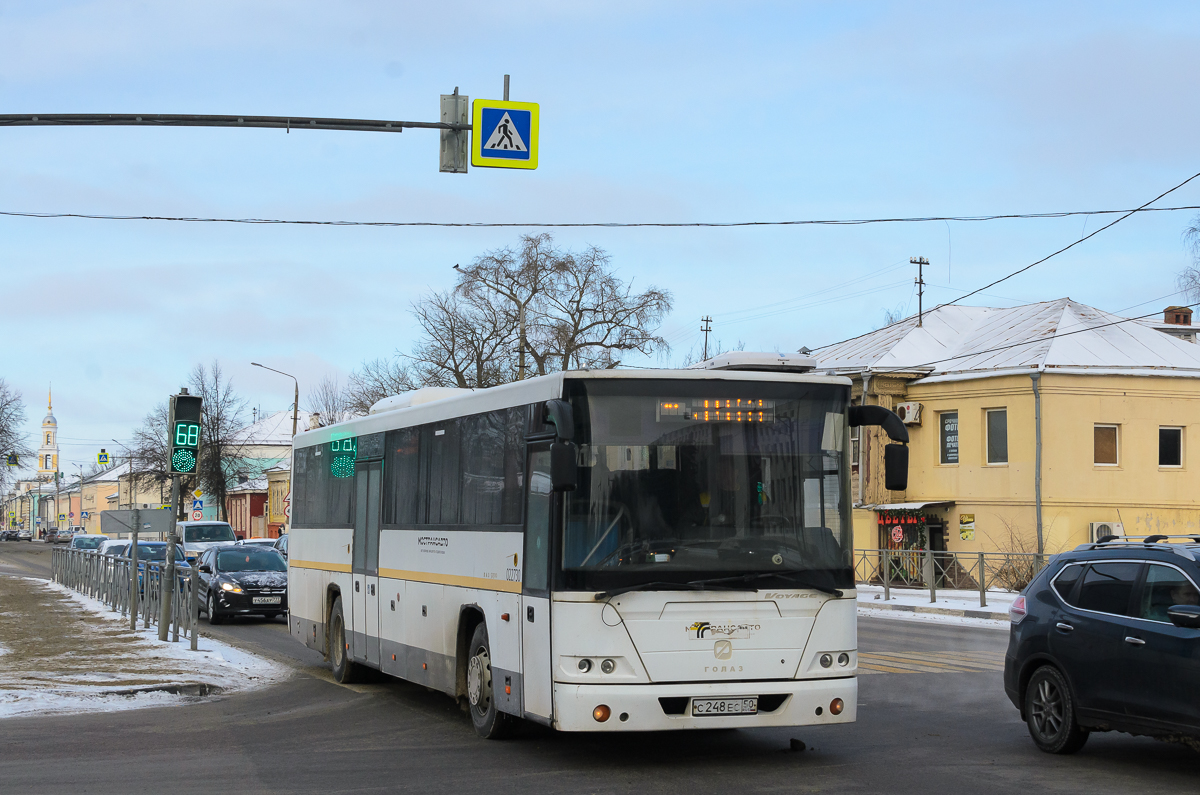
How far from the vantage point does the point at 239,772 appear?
934cm

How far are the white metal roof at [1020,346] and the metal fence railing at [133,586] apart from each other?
77.4 ft

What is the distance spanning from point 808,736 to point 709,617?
243 centimetres

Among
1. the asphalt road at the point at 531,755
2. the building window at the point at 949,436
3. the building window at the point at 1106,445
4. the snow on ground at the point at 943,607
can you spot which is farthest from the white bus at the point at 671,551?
the building window at the point at 949,436

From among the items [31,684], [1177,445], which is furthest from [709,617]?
[1177,445]

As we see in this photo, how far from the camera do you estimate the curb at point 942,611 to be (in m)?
26.2

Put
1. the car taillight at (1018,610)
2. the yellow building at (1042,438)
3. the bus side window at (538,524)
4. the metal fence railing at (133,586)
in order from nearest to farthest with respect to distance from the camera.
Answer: the bus side window at (538,524) → the car taillight at (1018,610) → the metal fence railing at (133,586) → the yellow building at (1042,438)

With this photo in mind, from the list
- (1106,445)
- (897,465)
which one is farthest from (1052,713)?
(1106,445)

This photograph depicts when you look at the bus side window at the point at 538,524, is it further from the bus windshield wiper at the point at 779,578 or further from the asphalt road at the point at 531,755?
the asphalt road at the point at 531,755

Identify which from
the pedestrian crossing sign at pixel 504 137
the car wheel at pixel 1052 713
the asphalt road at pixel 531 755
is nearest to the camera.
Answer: the asphalt road at pixel 531 755

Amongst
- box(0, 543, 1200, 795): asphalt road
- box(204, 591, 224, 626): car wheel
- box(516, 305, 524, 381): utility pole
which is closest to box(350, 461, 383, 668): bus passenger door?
box(0, 543, 1200, 795): asphalt road

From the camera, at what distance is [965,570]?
31391 mm

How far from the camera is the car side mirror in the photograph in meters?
8.44

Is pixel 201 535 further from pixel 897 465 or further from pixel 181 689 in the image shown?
pixel 897 465

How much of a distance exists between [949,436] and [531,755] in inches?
1272
